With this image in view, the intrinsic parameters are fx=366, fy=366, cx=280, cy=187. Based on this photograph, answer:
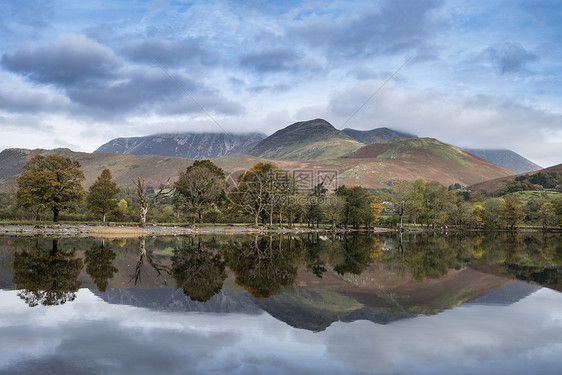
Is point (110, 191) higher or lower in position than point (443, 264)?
higher

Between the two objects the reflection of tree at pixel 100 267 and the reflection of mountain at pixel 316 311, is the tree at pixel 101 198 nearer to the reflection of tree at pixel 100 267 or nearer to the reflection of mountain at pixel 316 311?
the reflection of tree at pixel 100 267

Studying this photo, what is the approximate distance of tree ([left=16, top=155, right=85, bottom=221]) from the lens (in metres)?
56.5

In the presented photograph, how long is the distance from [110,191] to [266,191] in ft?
96.8

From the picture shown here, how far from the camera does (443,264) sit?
28.5 meters

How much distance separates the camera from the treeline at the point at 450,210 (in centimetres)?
10138

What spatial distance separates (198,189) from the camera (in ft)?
221

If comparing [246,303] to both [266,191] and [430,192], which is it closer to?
[266,191]

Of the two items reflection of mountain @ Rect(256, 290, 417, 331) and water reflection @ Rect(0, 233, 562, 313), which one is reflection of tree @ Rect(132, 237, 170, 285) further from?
reflection of mountain @ Rect(256, 290, 417, 331)

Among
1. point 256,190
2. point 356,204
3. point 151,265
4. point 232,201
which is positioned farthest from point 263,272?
point 356,204

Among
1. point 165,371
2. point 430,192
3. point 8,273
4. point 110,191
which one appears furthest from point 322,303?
point 430,192

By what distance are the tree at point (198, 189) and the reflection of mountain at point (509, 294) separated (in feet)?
176

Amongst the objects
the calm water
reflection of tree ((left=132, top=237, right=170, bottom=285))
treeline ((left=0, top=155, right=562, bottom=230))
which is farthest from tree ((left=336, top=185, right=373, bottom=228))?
the calm water

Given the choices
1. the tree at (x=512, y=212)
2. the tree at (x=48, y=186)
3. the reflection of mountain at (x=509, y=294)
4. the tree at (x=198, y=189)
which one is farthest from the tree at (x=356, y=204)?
the reflection of mountain at (x=509, y=294)

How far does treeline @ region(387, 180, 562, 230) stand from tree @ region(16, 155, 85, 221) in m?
77.4
